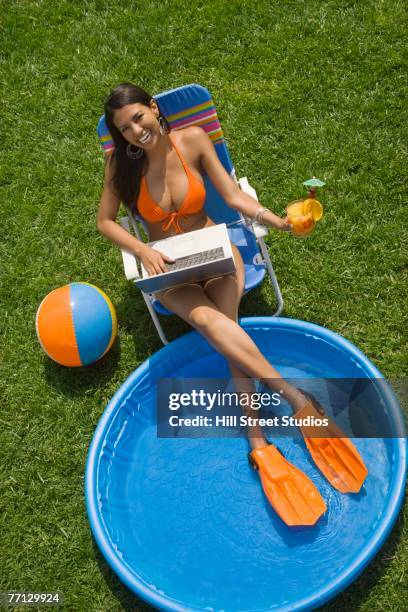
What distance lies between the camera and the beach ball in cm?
380

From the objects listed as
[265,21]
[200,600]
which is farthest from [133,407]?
[265,21]

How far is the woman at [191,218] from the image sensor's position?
347 centimetres

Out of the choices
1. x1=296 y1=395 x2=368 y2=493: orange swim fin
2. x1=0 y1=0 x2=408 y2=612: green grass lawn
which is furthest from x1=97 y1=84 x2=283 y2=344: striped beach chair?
x1=296 y1=395 x2=368 y2=493: orange swim fin

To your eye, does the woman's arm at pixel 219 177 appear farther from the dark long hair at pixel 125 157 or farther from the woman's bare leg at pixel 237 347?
the woman's bare leg at pixel 237 347

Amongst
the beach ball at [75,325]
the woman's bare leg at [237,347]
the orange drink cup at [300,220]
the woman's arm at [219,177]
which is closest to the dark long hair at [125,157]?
the woman's arm at [219,177]

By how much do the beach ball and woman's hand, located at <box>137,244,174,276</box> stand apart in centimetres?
50

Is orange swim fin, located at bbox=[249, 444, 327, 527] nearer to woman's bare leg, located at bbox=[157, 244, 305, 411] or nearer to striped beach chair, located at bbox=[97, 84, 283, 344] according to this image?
woman's bare leg, located at bbox=[157, 244, 305, 411]

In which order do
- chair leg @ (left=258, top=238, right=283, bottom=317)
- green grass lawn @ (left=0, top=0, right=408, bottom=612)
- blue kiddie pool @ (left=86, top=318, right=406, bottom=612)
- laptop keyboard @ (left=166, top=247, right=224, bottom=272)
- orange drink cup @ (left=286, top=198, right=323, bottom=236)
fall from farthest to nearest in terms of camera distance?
chair leg @ (left=258, top=238, right=283, bottom=317), green grass lawn @ (left=0, top=0, right=408, bottom=612), laptop keyboard @ (left=166, top=247, right=224, bottom=272), orange drink cup @ (left=286, top=198, right=323, bottom=236), blue kiddie pool @ (left=86, top=318, right=406, bottom=612)

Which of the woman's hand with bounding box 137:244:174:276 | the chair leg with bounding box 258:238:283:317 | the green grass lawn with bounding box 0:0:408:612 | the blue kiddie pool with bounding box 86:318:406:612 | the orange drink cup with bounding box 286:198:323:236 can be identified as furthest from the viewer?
the chair leg with bounding box 258:238:283:317

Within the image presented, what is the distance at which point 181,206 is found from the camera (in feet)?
12.4

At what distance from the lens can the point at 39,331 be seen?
387 cm

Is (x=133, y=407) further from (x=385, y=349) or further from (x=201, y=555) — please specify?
(x=385, y=349)

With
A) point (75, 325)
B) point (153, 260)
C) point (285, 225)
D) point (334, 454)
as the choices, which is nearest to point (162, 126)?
point (153, 260)

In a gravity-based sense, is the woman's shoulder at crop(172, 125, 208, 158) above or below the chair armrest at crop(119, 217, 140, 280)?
above
